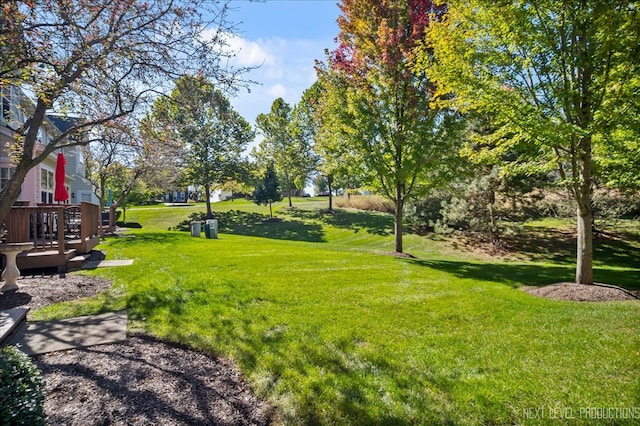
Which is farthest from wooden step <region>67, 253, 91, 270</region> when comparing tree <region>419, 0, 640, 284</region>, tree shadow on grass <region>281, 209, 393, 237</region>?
tree shadow on grass <region>281, 209, 393, 237</region>

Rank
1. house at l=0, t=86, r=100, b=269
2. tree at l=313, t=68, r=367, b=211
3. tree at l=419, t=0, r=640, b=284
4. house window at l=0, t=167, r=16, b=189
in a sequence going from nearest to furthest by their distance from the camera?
tree at l=419, t=0, r=640, b=284
house at l=0, t=86, r=100, b=269
tree at l=313, t=68, r=367, b=211
house window at l=0, t=167, r=16, b=189

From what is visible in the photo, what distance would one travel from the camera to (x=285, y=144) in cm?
3381

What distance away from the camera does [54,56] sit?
15.0 feet

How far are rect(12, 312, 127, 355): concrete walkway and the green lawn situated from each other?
0.30m

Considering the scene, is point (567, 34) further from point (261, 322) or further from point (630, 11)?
point (261, 322)

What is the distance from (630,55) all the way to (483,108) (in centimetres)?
240

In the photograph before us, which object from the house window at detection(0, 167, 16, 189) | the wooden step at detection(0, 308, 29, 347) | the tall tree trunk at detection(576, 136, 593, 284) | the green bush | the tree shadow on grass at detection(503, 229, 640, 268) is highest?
the house window at detection(0, 167, 16, 189)

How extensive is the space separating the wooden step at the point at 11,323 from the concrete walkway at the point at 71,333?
77mm

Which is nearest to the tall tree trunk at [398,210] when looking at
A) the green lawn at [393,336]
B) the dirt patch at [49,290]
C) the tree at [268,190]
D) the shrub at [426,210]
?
the green lawn at [393,336]

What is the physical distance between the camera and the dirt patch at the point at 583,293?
6.55 m

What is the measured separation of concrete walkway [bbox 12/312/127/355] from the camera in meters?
3.81

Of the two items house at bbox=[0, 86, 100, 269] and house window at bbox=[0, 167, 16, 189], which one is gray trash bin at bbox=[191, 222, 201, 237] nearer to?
house at bbox=[0, 86, 100, 269]

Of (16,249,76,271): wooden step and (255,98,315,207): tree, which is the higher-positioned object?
(255,98,315,207): tree

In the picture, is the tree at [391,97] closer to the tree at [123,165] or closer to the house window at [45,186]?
the tree at [123,165]
